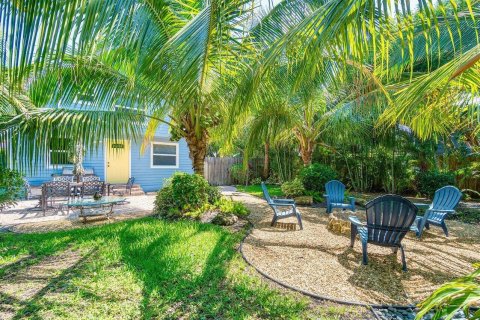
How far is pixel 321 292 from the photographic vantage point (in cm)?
328

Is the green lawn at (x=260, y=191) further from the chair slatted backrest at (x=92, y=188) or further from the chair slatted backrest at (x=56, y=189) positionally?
the chair slatted backrest at (x=56, y=189)

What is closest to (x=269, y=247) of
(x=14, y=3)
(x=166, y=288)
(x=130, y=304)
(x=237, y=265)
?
(x=237, y=265)

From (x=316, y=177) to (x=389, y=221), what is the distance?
20.8 feet

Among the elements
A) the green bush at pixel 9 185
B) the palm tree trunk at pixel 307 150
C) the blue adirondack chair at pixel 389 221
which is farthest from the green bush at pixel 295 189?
the green bush at pixel 9 185

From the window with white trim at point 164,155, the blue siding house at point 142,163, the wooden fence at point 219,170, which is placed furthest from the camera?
the wooden fence at point 219,170

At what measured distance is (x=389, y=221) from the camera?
419 cm

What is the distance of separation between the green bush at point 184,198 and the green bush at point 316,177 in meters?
4.78

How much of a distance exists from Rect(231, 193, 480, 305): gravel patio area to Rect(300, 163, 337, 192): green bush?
14.0 ft

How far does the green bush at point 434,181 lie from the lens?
1019cm

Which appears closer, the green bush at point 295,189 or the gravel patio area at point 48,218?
the gravel patio area at point 48,218

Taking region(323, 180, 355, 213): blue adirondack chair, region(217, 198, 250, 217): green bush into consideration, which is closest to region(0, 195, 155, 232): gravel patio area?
region(217, 198, 250, 217): green bush

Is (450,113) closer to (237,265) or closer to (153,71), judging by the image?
(237,265)

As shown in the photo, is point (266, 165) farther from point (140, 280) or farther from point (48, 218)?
point (140, 280)

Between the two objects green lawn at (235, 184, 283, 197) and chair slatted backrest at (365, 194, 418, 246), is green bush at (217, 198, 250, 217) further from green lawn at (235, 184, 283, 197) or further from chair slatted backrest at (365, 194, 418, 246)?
green lawn at (235, 184, 283, 197)
